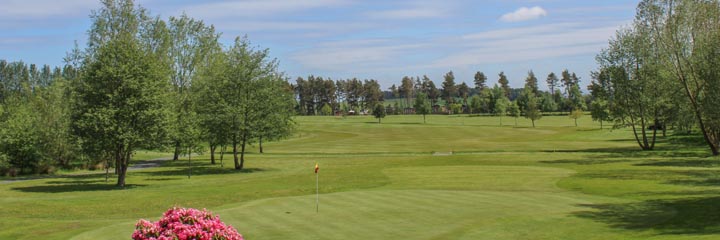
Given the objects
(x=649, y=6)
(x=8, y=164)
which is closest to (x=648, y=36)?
(x=649, y=6)

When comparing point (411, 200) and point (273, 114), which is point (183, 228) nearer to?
point (411, 200)

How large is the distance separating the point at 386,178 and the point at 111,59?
21905mm

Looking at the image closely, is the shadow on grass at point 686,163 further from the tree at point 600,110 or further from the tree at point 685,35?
the tree at point 600,110

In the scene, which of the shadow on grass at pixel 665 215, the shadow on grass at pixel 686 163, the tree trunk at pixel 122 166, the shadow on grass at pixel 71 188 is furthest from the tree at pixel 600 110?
the shadow on grass at pixel 71 188

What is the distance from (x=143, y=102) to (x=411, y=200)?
24.1 meters

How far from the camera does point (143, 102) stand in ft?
139

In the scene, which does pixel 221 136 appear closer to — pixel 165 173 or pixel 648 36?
pixel 165 173

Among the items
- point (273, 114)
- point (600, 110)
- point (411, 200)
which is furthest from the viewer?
point (600, 110)

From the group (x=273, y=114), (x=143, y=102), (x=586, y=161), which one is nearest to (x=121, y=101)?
(x=143, y=102)

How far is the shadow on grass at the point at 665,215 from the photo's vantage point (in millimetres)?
21188

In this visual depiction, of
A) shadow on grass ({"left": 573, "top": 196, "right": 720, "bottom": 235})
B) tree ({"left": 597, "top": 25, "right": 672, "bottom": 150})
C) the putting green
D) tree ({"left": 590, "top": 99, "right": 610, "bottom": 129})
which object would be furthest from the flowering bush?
tree ({"left": 590, "top": 99, "right": 610, "bottom": 129})

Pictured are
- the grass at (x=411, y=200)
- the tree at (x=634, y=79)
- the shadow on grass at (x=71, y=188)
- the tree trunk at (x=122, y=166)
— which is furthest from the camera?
the tree at (x=634, y=79)

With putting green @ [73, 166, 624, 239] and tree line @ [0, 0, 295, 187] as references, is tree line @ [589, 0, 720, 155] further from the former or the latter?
tree line @ [0, 0, 295, 187]

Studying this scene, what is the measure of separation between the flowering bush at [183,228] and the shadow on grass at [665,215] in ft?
48.9
